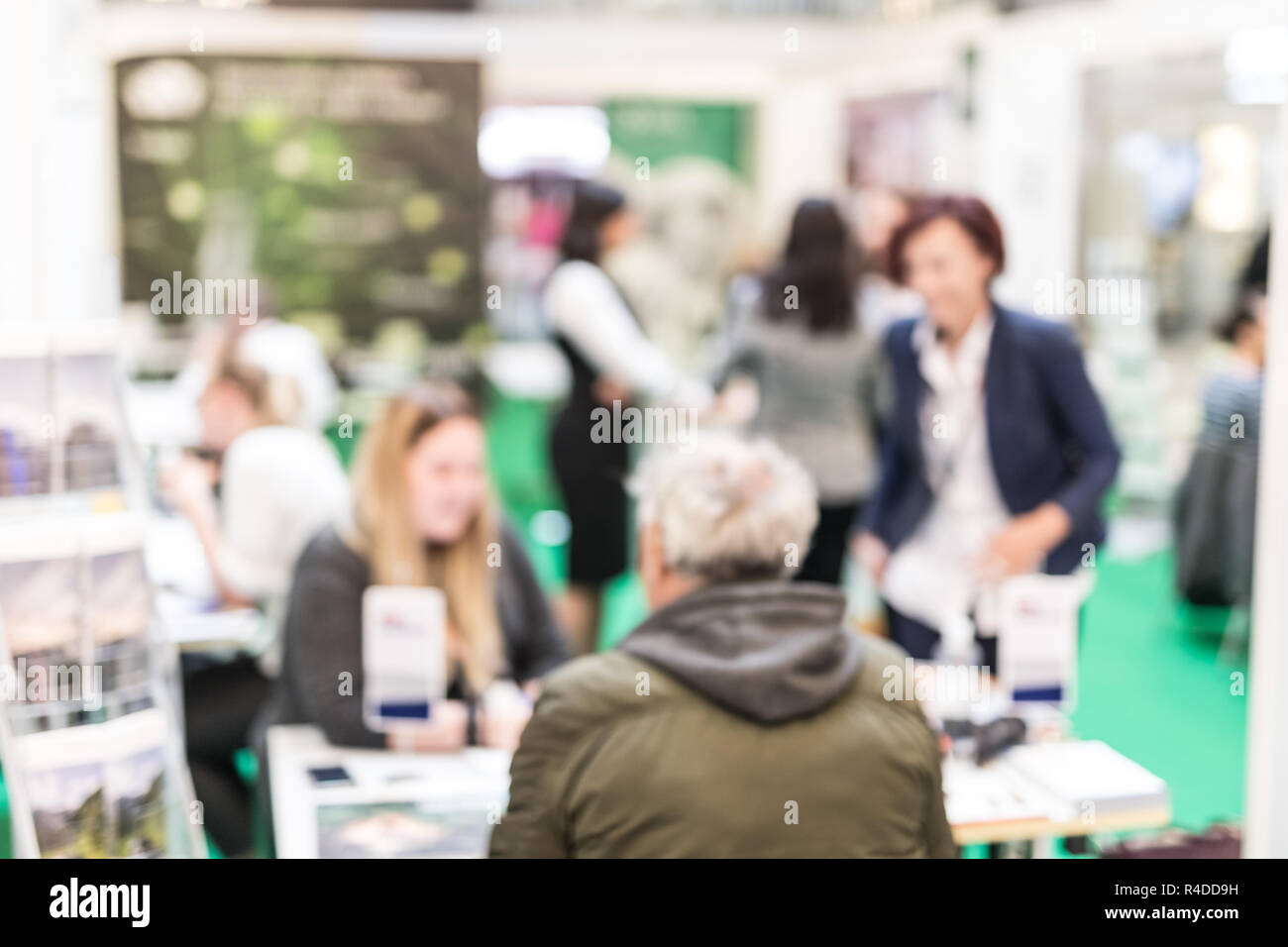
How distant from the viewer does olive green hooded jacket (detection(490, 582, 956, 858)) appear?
1.98 metres

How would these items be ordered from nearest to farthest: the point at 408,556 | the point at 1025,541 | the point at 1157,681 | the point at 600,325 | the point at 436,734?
the point at 436,734, the point at 408,556, the point at 1025,541, the point at 600,325, the point at 1157,681

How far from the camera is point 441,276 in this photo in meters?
6.19

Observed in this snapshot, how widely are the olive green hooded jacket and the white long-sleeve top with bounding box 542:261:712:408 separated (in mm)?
2654

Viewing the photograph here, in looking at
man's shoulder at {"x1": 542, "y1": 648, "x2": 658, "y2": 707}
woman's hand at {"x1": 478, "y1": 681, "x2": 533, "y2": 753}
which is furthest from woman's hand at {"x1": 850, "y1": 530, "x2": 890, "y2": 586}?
man's shoulder at {"x1": 542, "y1": 648, "x2": 658, "y2": 707}

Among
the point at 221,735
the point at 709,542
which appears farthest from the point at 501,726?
the point at 221,735

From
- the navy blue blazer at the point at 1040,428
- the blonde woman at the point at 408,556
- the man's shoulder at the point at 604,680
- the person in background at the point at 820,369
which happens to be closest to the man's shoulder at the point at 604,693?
the man's shoulder at the point at 604,680

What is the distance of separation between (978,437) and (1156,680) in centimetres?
289

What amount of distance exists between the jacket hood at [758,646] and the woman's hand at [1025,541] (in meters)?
1.20

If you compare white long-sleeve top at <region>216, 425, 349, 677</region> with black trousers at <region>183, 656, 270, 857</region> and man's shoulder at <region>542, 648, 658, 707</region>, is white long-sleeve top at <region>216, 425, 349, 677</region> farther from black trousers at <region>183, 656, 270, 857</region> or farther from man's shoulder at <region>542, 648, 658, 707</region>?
man's shoulder at <region>542, 648, 658, 707</region>

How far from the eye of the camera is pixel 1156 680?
5730 mm

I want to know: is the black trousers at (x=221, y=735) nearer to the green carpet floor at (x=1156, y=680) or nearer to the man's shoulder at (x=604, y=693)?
the green carpet floor at (x=1156, y=680)

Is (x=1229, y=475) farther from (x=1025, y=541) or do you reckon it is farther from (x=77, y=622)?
(x=77, y=622)
